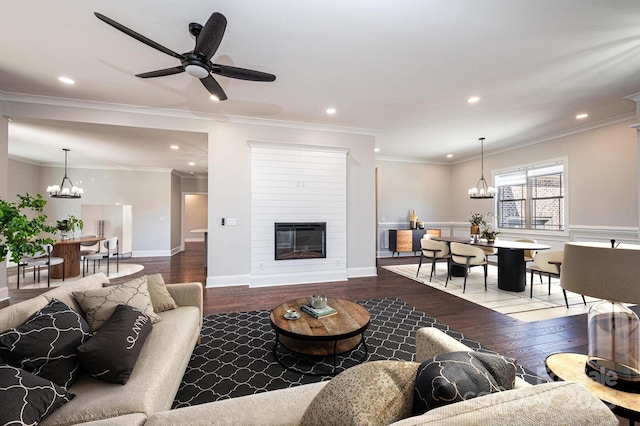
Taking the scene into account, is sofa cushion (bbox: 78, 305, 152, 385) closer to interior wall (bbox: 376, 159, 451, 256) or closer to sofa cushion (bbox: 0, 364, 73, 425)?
sofa cushion (bbox: 0, 364, 73, 425)

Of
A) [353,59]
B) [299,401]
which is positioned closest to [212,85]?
[353,59]

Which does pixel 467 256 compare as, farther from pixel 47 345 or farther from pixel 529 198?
pixel 47 345

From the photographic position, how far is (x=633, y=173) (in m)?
4.66

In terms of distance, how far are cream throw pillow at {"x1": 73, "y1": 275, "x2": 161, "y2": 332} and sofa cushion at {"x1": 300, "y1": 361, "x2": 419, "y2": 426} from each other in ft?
5.47

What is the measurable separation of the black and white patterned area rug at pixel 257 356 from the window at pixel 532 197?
4795mm

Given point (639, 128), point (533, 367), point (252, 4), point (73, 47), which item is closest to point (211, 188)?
point (73, 47)

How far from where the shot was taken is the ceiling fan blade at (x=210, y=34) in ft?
6.73

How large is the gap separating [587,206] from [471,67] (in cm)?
433

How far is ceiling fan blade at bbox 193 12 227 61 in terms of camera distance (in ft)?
6.73

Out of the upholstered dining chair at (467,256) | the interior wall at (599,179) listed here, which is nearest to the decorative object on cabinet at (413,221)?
the interior wall at (599,179)

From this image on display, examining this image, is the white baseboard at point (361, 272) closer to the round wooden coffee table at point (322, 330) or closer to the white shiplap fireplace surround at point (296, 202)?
the white shiplap fireplace surround at point (296, 202)

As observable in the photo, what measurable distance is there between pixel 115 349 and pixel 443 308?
12.0ft

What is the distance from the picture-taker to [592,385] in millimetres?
1178

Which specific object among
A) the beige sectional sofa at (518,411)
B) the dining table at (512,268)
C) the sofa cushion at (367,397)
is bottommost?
the dining table at (512,268)
